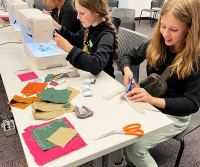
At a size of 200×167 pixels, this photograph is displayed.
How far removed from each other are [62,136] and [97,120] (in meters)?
0.17

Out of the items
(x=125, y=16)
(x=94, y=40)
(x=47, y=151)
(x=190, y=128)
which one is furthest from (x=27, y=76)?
(x=125, y=16)

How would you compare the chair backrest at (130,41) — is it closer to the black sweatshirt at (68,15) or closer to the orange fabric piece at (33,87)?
the black sweatshirt at (68,15)

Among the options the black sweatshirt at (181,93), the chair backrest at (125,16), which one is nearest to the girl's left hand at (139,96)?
the black sweatshirt at (181,93)

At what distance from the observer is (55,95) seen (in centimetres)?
96

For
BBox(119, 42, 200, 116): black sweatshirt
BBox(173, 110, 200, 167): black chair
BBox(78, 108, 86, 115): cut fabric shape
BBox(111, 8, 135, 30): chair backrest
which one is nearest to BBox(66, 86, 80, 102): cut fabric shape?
BBox(78, 108, 86, 115): cut fabric shape

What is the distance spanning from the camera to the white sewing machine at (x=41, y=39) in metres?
1.16

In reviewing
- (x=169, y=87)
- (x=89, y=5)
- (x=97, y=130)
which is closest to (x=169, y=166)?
(x=169, y=87)

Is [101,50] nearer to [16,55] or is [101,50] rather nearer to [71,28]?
[16,55]

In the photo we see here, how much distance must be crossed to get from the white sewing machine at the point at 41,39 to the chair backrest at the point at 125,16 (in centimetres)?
165

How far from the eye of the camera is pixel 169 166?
57.1 inches

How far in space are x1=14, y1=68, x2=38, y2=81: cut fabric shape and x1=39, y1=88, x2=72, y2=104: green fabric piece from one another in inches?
8.7

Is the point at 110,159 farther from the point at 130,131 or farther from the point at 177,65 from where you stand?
the point at 177,65

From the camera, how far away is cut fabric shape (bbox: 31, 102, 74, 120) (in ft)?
2.68

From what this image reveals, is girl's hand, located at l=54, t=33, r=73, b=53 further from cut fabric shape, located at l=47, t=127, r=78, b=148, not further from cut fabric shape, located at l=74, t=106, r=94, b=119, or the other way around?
cut fabric shape, located at l=47, t=127, r=78, b=148
